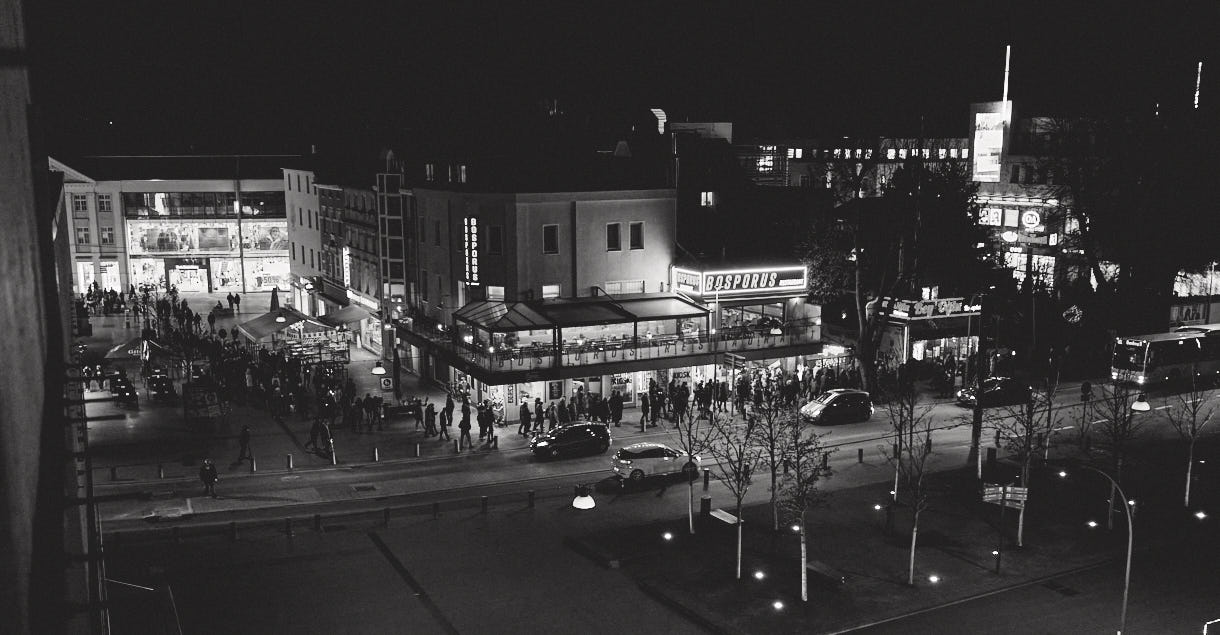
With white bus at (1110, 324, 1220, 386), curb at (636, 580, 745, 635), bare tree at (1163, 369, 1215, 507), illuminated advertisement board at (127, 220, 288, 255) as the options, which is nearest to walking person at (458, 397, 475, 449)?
curb at (636, 580, 745, 635)

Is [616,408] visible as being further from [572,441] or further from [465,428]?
Answer: [465,428]

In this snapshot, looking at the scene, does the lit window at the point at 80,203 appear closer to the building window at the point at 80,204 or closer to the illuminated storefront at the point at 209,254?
the building window at the point at 80,204

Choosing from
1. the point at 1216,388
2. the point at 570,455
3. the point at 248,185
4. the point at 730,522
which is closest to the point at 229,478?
the point at 570,455

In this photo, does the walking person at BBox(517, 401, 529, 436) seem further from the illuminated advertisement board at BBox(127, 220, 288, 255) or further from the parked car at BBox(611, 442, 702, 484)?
the illuminated advertisement board at BBox(127, 220, 288, 255)

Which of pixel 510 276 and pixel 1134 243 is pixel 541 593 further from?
pixel 1134 243

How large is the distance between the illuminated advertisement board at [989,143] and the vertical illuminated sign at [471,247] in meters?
46.8

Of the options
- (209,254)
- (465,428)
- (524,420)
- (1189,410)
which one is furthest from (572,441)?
(209,254)

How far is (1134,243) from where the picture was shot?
5072 centimetres

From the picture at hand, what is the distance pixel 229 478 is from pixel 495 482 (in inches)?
337

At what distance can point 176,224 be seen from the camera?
73562mm

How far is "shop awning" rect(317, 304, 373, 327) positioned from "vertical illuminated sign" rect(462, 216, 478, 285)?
10.9m

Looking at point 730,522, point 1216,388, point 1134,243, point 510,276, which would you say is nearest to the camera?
point 730,522

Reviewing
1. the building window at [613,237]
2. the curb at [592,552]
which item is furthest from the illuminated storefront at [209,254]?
the curb at [592,552]

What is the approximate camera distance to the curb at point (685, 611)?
2025 cm
